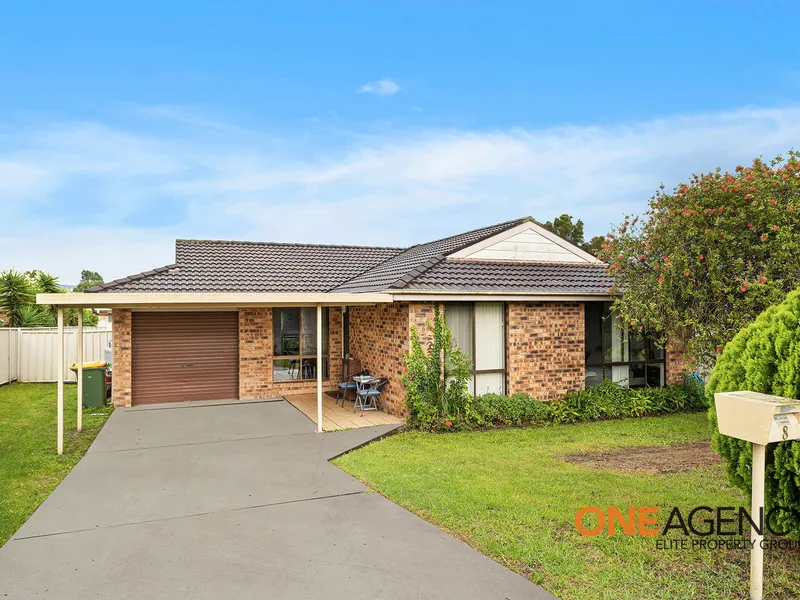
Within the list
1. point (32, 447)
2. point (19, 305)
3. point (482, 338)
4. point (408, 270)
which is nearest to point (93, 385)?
point (32, 447)

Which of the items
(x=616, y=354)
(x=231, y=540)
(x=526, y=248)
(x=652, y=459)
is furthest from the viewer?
(x=526, y=248)

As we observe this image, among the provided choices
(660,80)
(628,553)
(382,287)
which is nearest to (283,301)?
(382,287)

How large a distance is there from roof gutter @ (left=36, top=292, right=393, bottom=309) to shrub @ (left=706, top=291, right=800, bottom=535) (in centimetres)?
577

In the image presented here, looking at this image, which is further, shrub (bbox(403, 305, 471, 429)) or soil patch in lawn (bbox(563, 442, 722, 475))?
shrub (bbox(403, 305, 471, 429))

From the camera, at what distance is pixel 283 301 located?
877 cm

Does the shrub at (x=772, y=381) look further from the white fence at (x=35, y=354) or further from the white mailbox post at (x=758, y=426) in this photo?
the white fence at (x=35, y=354)

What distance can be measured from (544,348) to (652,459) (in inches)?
140

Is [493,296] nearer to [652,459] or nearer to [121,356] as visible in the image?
[652,459]

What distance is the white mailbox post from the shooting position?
3.31 m

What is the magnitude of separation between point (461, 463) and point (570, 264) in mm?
6806

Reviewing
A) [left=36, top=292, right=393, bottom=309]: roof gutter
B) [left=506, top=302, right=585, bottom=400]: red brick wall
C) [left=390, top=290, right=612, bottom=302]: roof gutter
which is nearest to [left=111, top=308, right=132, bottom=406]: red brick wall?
[left=36, top=292, right=393, bottom=309]: roof gutter

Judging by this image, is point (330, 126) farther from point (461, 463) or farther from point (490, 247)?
point (461, 463)

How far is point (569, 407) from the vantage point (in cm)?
1030

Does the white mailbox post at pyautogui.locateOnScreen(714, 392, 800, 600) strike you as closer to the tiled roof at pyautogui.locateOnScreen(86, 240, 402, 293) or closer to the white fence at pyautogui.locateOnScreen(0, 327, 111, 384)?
the tiled roof at pyautogui.locateOnScreen(86, 240, 402, 293)
